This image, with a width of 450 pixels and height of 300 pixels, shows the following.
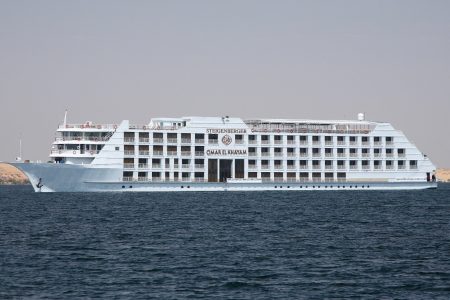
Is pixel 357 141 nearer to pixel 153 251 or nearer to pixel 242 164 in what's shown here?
pixel 242 164

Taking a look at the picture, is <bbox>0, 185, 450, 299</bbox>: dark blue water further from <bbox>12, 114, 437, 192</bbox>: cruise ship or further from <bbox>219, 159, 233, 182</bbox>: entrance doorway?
<bbox>219, 159, 233, 182</bbox>: entrance doorway

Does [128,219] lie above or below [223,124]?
below

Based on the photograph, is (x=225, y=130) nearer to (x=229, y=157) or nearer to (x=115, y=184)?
(x=229, y=157)

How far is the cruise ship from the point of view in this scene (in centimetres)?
10600

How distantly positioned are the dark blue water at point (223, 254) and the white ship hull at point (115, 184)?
94.2 ft

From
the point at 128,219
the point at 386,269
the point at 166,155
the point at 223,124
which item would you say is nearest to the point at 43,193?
the point at 166,155

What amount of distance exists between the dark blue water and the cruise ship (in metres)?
31.6

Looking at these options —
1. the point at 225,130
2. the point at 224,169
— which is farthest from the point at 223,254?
the point at 224,169

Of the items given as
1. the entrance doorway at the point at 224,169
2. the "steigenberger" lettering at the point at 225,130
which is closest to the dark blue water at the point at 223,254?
the "steigenberger" lettering at the point at 225,130

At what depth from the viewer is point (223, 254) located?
1694 inches

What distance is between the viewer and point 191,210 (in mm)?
75312

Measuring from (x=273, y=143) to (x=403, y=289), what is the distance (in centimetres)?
8465

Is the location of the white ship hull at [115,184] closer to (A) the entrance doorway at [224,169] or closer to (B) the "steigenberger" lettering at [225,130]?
(A) the entrance doorway at [224,169]

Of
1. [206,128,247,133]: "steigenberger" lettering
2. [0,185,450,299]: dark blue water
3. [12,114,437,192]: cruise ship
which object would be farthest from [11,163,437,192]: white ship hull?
[0,185,450,299]: dark blue water
